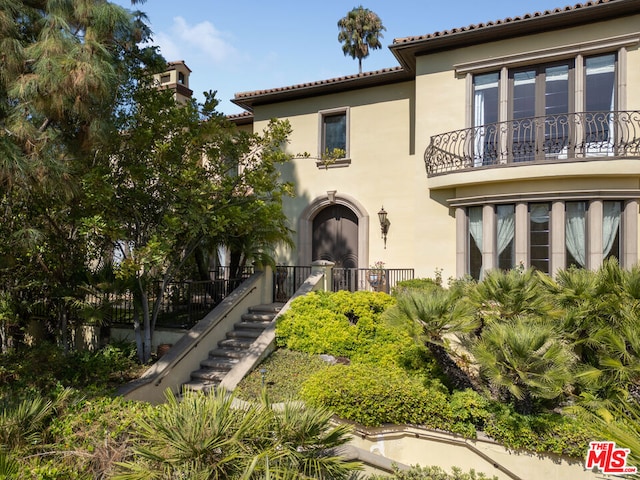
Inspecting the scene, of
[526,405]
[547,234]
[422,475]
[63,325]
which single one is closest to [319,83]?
[547,234]

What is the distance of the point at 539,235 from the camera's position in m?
10.6

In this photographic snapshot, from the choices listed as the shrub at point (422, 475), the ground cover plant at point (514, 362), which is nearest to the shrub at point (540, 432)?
the ground cover plant at point (514, 362)

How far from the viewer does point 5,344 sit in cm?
1026

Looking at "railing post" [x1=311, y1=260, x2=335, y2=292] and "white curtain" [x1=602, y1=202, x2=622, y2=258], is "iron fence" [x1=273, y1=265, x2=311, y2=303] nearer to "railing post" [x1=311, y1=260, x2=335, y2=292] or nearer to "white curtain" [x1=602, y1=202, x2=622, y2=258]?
"railing post" [x1=311, y1=260, x2=335, y2=292]

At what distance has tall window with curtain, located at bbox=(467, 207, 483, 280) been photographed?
1130 centimetres

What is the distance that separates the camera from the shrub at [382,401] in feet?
22.2

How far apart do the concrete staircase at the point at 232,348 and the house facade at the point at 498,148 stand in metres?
3.92

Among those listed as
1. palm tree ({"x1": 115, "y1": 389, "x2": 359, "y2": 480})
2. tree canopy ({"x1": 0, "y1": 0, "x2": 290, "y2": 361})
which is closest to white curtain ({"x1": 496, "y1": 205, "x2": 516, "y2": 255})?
tree canopy ({"x1": 0, "y1": 0, "x2": 290, "y2": 361})

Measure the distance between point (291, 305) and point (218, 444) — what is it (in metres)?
6.31

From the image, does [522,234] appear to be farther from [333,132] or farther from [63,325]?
[63,325]

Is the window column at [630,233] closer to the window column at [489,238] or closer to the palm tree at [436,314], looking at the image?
the window column at [489,238]

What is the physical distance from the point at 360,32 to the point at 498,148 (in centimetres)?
2389

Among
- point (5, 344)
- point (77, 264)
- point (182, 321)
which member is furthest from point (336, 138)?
point (5, 344)

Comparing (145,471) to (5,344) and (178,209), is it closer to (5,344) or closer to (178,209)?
(178,209)
